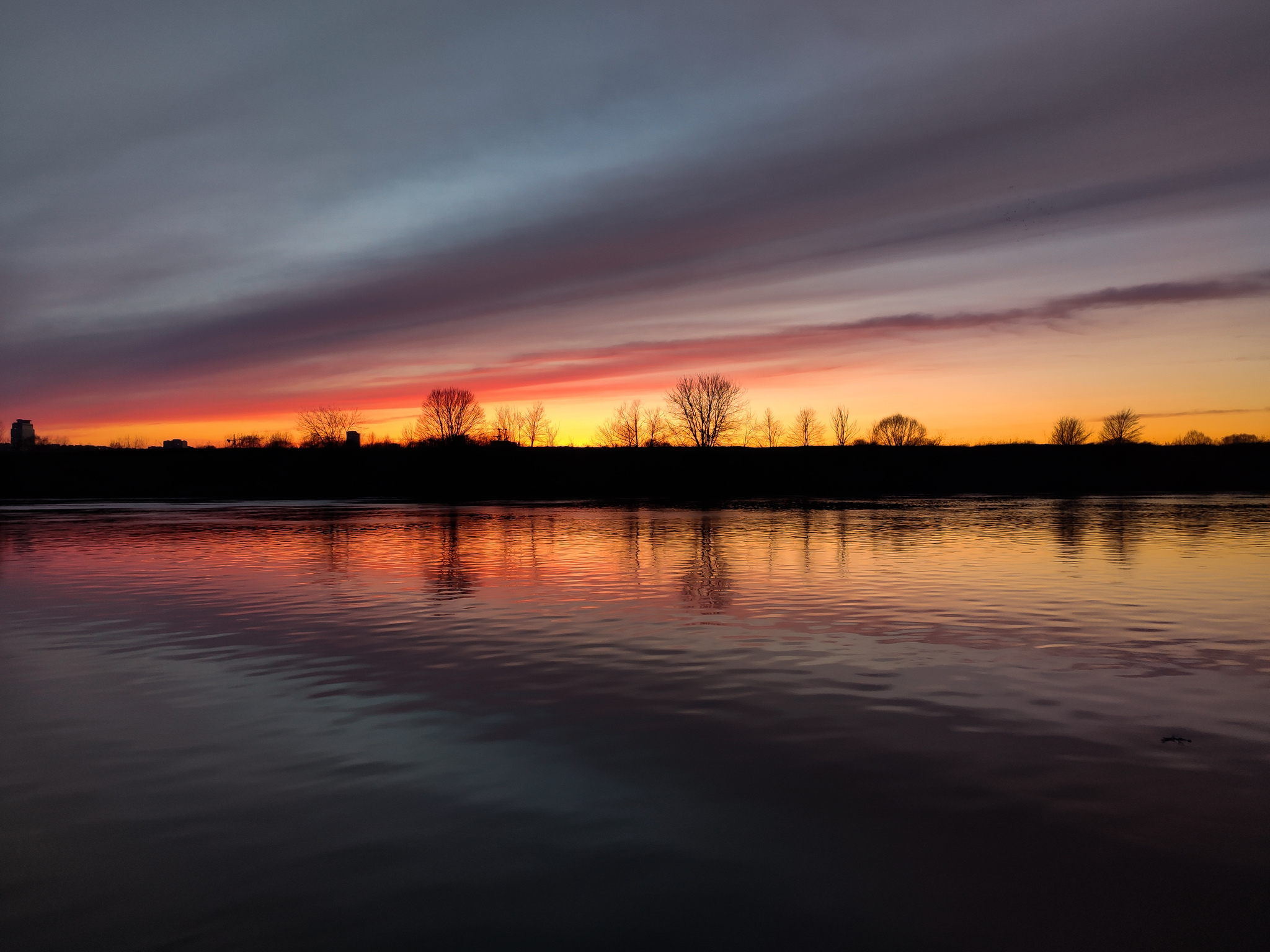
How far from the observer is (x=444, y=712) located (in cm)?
1134

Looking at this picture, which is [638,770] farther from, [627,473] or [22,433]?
[22,433]

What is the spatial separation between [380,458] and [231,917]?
13143cm

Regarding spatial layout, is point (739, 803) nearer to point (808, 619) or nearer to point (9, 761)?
point (9, 761)

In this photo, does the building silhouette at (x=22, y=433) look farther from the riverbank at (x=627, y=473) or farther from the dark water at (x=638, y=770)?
the dark water at (x=638, y=770)

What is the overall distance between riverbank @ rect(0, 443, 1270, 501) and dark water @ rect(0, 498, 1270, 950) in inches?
2928

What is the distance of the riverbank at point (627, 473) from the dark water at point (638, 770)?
74362mm

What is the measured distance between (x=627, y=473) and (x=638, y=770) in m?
121

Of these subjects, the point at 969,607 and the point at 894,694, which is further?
the point at 969,607

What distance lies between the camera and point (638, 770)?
9.09 metres

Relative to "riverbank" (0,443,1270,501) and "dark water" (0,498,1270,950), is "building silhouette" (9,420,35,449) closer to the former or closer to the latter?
"riverbank" (0,443,1270,501)

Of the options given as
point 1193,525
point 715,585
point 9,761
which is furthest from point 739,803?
point 1193,525

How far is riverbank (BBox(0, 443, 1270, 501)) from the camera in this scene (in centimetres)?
10900

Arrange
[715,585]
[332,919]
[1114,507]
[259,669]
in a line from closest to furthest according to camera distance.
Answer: [332,919] → [259,669] → [715,585] → [1114,507]

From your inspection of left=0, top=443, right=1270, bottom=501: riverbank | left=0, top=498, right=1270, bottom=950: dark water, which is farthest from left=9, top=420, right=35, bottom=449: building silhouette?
left=0, top=498, right=1270, bottom=950: dark water
